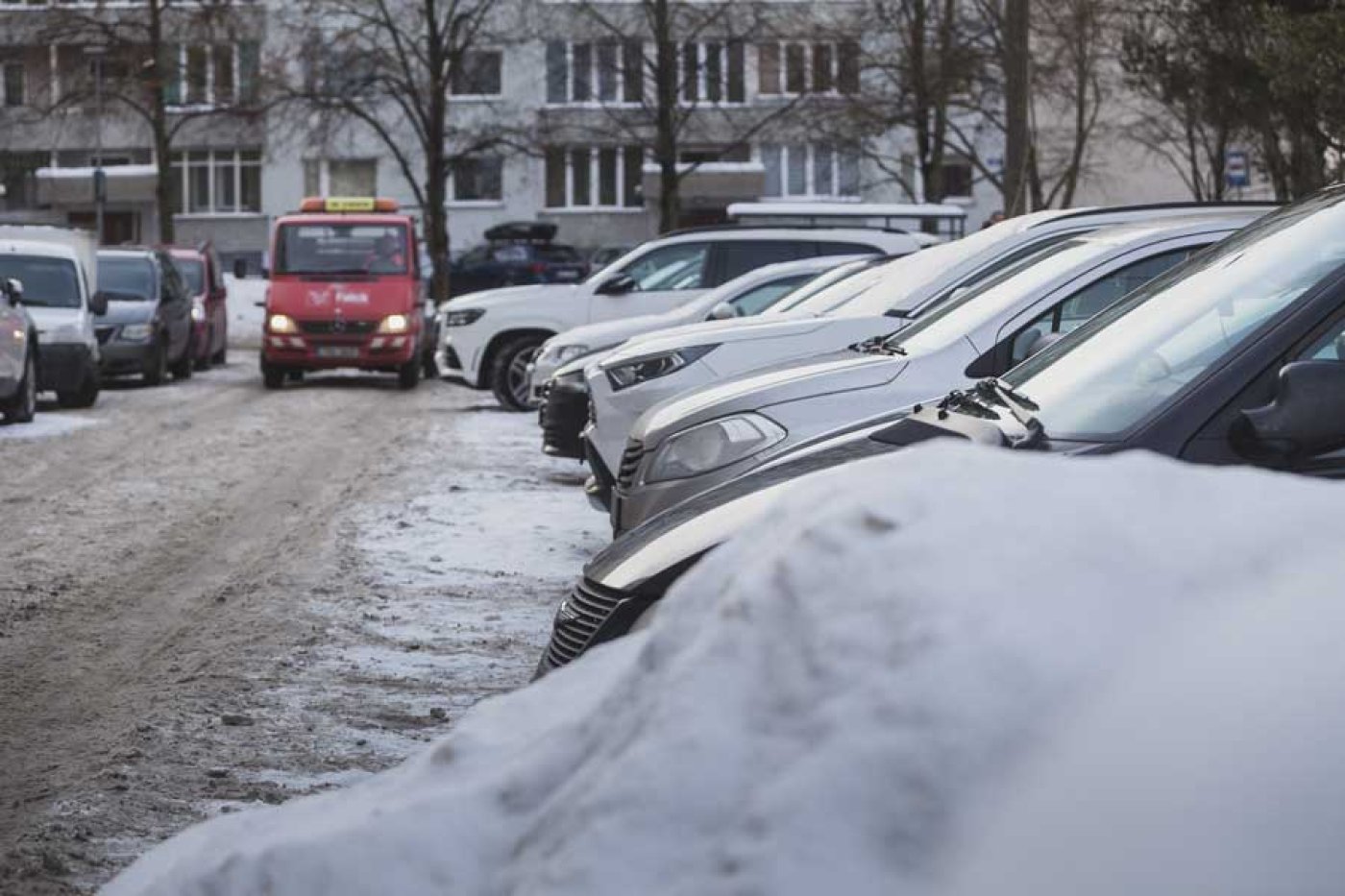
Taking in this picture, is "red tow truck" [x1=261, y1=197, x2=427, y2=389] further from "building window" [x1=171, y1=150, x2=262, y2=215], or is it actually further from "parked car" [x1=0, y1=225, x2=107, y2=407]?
"building window" [x1=171, y1=150, x2=262, y2=215]

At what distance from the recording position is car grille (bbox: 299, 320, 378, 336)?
29406 mm

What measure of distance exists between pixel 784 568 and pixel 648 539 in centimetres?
306

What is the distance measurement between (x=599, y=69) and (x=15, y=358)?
30753 mm

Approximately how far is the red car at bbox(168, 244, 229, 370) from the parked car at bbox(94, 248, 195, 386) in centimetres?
A: 143

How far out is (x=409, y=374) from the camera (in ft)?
99.1

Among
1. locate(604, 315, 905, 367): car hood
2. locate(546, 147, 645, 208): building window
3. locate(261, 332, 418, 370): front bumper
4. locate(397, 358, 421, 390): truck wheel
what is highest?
locate(546, 147, 645, 208): building window

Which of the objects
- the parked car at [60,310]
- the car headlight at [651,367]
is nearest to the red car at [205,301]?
the parked car at [60,310]

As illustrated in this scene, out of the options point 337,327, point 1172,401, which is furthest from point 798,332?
point 337,327

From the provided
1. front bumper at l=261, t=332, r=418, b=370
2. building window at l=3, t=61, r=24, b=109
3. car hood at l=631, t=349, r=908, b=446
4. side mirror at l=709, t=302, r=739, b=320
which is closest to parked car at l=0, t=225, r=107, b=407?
front bumper at l=261, t=332, r=418, b=370

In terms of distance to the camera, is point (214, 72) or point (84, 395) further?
point (214, 72)

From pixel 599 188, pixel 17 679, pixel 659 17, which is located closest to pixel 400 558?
pixel 17 679

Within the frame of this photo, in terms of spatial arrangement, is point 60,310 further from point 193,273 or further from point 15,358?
point 193,273

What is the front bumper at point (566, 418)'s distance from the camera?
13.8 m

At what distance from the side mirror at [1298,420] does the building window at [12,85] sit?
68823 millimetres
